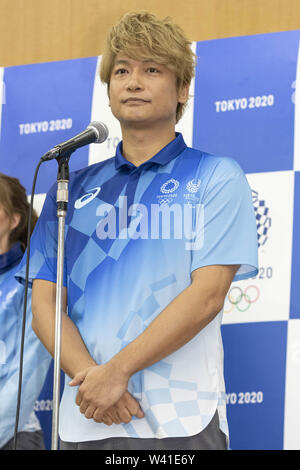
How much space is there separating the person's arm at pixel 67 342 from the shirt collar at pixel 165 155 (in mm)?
403

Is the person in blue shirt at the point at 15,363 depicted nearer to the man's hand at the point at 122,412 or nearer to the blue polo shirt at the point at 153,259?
the blue polo shirt at the point at 153,259

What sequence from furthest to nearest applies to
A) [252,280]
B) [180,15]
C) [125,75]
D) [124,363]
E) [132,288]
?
[180,15] → [252,280] → [125,75] → [132,288] → [124,363]

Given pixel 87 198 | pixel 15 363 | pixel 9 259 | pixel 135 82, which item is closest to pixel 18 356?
pixel 15 363

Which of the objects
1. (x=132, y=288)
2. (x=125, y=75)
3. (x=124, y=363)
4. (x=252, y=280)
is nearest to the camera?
(x=124, y=363)

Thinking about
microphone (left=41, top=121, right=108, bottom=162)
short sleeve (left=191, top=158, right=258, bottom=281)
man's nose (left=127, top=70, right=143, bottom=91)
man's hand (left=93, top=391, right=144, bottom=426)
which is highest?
man's nose (left=127, top=70, right=143, bottom=91)

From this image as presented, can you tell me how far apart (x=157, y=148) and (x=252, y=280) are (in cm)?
56

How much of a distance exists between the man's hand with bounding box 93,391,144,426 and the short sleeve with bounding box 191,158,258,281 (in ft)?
1.23

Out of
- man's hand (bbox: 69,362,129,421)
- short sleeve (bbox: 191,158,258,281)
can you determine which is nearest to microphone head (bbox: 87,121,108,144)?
short sleeve (bbox: 191,158,258,281)

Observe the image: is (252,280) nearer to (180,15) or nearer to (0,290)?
(0,290)

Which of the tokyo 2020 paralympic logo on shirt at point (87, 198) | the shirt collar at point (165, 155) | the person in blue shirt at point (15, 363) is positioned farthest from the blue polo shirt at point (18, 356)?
the shirt collar at point (165, 155)

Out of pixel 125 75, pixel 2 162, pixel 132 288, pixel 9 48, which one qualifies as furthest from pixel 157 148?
pixel 9 48

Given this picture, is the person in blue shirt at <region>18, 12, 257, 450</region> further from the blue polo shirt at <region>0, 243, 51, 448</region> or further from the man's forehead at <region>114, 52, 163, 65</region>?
the blue polo shirt at <region>0, 243, 51, 448</region>

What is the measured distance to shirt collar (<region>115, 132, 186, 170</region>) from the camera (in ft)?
7.04

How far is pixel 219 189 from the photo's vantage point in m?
2.04
